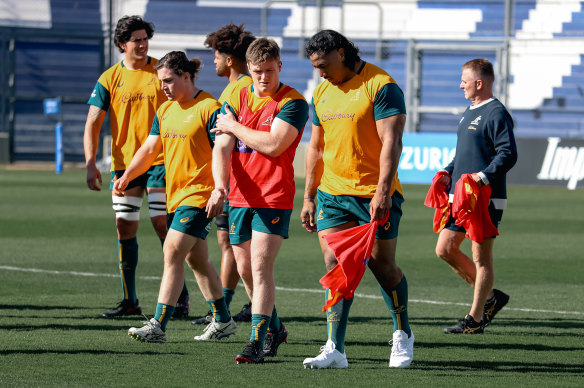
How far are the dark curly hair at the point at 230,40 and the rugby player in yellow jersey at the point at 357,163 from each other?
1.52m

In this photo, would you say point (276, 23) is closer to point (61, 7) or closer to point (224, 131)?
point (61, 7)

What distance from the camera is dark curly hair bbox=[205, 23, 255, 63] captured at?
7.37 meters

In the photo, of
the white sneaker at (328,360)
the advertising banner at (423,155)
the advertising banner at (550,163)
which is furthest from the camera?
the advertising banner at (423,155)

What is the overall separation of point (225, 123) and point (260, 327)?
117 cm

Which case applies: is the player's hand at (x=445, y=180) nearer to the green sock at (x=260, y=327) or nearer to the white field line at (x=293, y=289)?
the white field line at (x=293, y=289)

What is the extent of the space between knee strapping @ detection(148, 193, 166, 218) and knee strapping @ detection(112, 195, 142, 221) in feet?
0.72

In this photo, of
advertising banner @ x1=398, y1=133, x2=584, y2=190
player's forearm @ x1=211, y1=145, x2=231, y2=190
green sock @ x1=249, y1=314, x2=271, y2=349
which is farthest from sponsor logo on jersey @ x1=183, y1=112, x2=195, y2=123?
advertising banner @ x1=398, y1=133, x2=584, y2=190

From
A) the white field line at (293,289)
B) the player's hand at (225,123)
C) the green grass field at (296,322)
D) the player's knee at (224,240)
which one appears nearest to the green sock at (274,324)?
the green grass field at (296,322)

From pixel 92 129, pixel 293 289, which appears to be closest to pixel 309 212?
pixel 92 129

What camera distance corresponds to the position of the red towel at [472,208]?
7062 millimetres

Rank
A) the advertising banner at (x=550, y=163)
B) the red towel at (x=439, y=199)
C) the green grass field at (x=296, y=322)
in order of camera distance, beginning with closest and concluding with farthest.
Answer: the green grass field at (x=296, y=322), the red towel at (x=439, y=199), the advertising banner at (x=550, y=163)

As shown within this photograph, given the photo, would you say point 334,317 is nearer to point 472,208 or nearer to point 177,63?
point 472,208

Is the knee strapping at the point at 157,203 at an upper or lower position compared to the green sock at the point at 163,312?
upper

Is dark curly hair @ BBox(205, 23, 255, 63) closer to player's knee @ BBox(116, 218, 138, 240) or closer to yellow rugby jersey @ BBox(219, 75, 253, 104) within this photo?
yellow rugby jersey @ BBox(219, 75, 253, 104)
